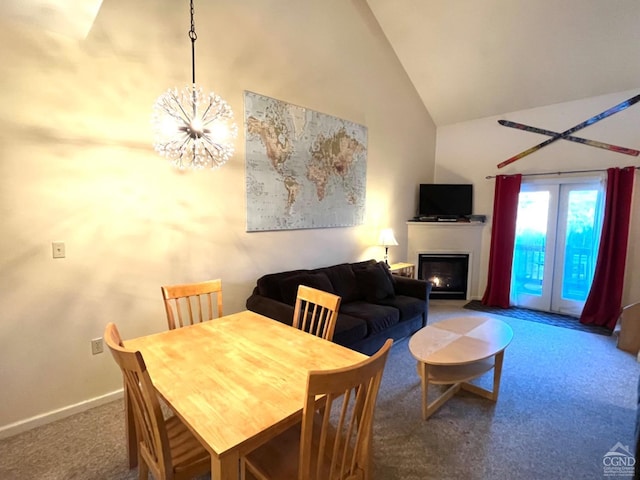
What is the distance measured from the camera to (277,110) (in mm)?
3340

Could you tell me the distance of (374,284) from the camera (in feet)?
12.3

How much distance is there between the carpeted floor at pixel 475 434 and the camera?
6.10ft

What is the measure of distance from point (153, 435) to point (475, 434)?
6.56ft

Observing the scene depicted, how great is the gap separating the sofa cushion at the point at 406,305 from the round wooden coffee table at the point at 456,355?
0.64 metres

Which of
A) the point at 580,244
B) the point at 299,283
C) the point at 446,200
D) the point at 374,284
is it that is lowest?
the point at 374,284

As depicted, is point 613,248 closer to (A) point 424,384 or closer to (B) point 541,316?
(B) point 541,316

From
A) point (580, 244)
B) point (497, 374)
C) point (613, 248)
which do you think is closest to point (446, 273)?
point (580, 244)

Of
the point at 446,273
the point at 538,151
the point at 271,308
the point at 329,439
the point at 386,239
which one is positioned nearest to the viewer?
the point at 329,439

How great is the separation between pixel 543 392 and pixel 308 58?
154 inches

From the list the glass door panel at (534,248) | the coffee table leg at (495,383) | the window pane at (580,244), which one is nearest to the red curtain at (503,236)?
the glass door panel at (534,248)

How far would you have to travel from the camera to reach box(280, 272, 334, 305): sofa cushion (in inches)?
123

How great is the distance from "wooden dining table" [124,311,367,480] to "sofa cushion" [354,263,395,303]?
1.86m

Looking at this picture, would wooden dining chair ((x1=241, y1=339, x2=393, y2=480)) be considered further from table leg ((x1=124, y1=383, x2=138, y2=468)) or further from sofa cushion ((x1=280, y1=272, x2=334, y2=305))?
sofa cushion ((x1=280, y1=272, x2=334, y2=305))

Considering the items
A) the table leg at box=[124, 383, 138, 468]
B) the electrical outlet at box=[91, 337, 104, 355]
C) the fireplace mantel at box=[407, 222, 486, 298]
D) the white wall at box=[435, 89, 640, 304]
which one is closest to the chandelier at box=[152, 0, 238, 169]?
the electrical outlet at box=[91, 337, 104, 355]
